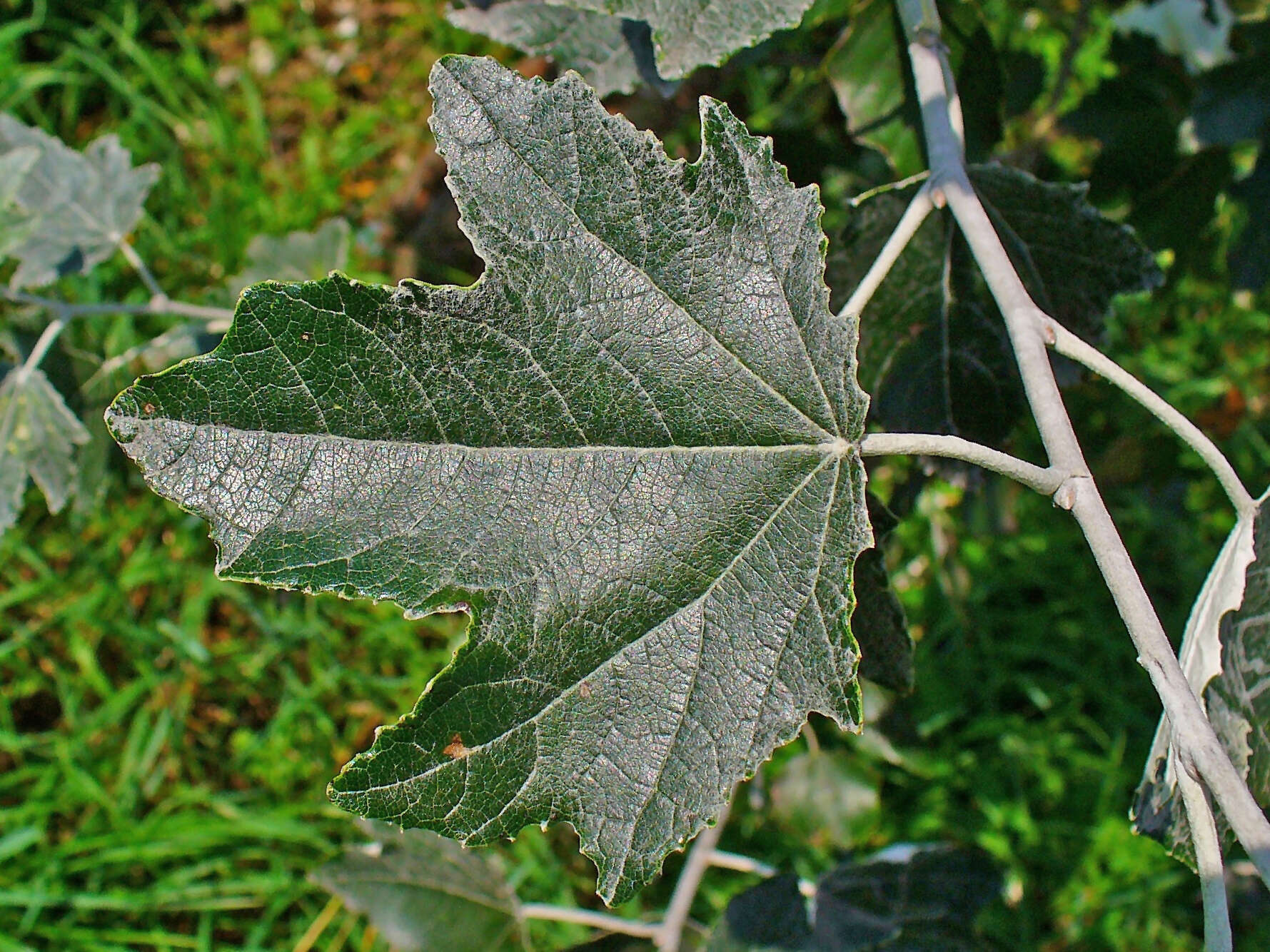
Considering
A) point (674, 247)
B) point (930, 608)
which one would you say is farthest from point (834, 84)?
point (930, 608)

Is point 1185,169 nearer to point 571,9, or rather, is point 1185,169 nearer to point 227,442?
point 571,9

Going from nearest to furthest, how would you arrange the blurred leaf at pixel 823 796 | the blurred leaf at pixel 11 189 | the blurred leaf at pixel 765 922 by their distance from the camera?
1. the blurred leaf at pixel 11 189
2. the blurred leaf at pixel 765 922
3. the blurred leaf at pixel 823 796

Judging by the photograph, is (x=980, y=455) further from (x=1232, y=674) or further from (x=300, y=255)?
(x=300, y=255)

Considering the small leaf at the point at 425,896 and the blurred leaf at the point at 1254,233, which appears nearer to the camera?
the small leaf at the point at 425,896

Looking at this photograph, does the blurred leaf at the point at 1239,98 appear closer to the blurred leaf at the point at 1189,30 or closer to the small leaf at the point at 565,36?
the blurred leaf at the point at 1189,30

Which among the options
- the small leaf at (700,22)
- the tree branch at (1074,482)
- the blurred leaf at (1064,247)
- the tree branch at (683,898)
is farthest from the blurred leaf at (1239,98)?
the tree branch at (683,898)

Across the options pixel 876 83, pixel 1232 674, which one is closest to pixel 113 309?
pixel 876 83

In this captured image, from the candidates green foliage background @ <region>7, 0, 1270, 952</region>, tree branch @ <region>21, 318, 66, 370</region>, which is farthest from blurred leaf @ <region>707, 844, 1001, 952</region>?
tree branch @ <region>21, 318, 66, 370</region>
